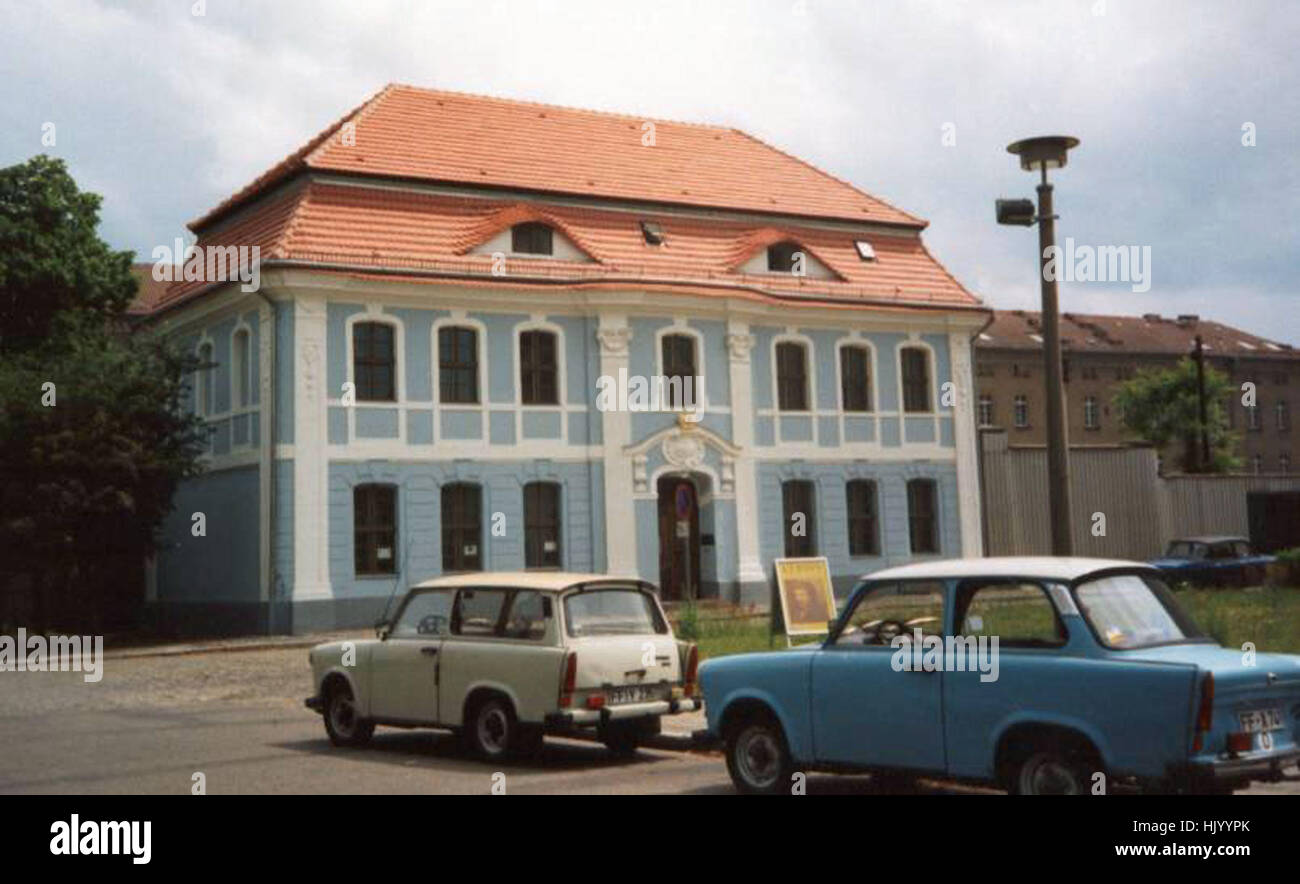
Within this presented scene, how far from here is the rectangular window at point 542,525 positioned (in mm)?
33594

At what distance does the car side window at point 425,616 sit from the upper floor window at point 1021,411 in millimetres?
71392

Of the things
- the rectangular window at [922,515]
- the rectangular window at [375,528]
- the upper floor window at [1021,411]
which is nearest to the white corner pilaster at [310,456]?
the rectangular window at [375,528]

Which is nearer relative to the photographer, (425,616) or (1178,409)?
(425,616)

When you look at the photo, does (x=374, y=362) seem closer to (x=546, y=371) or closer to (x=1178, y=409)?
(x=546, y=371)

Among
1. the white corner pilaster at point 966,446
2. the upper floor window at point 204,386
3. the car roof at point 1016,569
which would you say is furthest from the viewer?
the white corner pilaster at point 966,446

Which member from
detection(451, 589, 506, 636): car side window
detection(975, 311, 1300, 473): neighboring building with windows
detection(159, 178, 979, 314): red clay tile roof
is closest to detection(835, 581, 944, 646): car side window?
detection(451, 589, 506, 636): car side window

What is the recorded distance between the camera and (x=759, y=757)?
1105 centimetres

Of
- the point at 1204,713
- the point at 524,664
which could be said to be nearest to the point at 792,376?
the point at 524,664

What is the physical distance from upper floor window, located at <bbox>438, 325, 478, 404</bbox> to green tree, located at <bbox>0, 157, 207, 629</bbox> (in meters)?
5.46

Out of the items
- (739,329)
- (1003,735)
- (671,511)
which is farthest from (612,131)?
(1003,735)

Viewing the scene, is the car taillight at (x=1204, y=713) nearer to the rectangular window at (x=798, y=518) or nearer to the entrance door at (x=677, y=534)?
the entrance door at (x=677, y=534)

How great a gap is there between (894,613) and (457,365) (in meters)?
23.9

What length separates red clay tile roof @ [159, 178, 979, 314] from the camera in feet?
105
